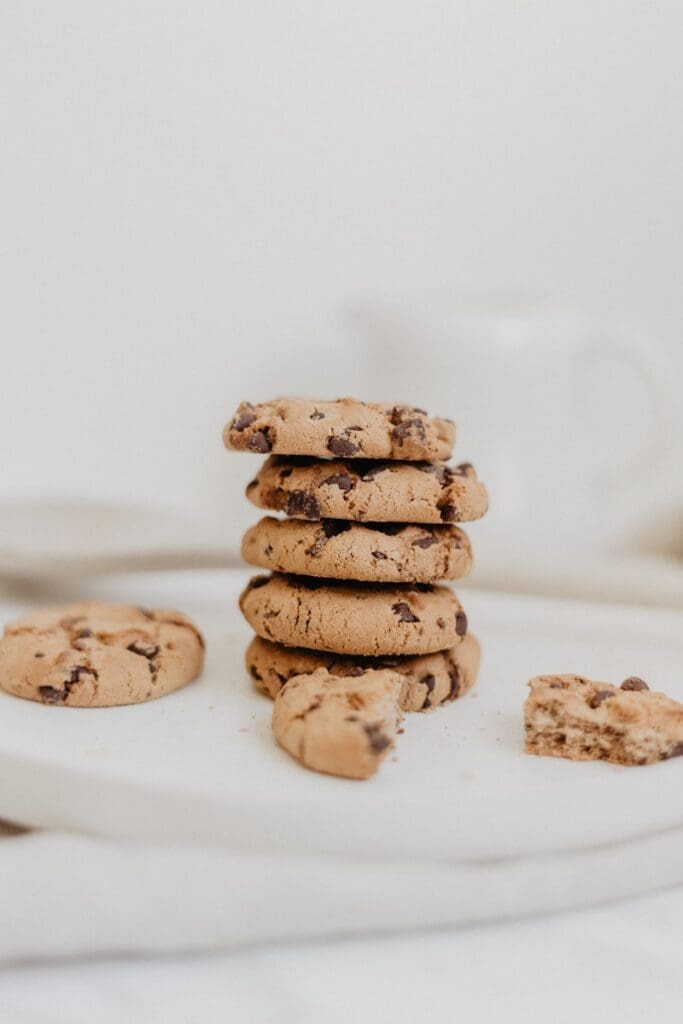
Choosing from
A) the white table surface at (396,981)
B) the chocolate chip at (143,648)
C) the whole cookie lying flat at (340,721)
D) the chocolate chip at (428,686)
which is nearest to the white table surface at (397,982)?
the white table surface at (396,981)

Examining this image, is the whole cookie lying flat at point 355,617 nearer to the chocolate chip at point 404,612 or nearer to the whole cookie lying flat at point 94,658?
the chocolate chip at point 404,612

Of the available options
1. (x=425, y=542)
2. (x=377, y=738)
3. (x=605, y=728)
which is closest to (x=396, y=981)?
(x=377, y=738)

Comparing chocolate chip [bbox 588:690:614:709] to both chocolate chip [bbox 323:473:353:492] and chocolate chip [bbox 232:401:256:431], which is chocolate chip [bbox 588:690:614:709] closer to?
chocolate chip [bbox 323:473:353:492]

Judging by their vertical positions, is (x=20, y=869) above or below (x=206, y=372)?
below

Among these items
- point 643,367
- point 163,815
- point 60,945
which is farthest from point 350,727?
point 643,367

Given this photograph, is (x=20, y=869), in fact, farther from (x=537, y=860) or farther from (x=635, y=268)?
(x=635, y=268)

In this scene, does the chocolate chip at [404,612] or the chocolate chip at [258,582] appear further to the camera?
the chocolate chip at [258,582]

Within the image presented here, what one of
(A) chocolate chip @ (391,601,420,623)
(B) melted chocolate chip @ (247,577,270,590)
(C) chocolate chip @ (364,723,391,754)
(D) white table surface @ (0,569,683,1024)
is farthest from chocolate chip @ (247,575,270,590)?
(D) white table surface @ (0,569,683,1024)

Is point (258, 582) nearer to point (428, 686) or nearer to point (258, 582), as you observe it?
point (258, 582)
